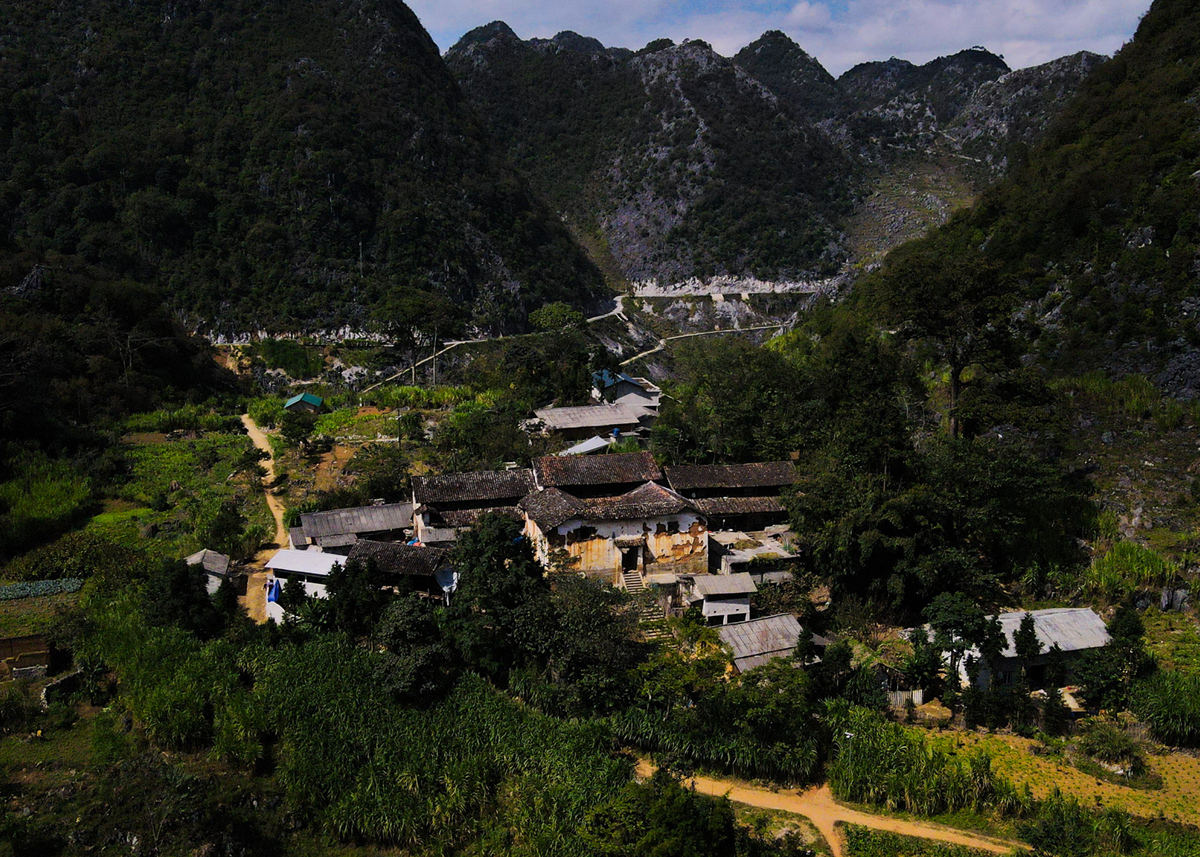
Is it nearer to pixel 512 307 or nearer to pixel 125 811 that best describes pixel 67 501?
pixel 125 811

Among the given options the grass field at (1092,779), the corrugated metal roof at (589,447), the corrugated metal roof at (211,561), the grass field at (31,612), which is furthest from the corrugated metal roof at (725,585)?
the grass field at (31,612)

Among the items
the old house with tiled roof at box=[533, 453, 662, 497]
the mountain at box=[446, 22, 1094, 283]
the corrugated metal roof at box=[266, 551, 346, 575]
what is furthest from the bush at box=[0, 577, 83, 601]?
the mountain at box=[446, 22, 1094, 283]

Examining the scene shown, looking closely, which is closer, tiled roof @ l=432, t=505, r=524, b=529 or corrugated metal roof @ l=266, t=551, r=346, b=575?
corrugated metal roof @ l=266, t=551, r=346, b=575

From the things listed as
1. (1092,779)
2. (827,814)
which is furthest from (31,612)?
(1092,779)

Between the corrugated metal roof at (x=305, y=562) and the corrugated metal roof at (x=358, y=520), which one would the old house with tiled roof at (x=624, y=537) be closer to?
the corrugated metal roof at (x=358, y=520)

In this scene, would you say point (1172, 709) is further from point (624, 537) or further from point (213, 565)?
point (213, 565)

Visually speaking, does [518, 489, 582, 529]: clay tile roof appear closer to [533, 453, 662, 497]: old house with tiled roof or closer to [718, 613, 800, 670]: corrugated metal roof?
[533, 453, 662, 497]: old house with tiled roof
